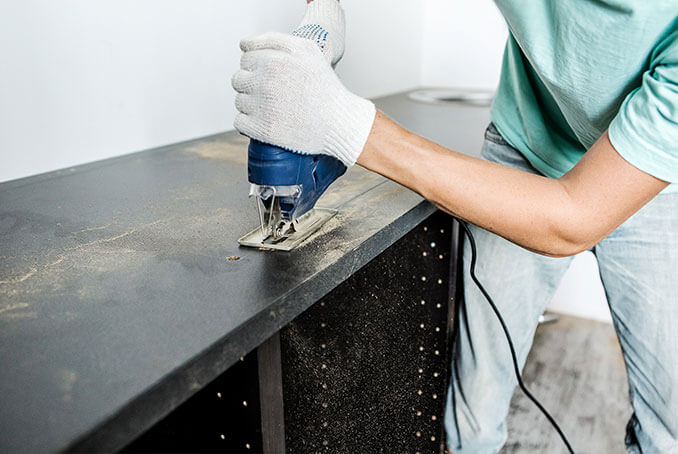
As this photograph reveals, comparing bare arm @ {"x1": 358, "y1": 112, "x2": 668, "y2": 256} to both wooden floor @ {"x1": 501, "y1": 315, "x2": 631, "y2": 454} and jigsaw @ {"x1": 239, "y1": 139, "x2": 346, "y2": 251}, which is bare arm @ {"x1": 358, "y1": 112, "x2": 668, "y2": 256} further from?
wooden floor @ {"x1": 501, "y1": 315, "x2": 631, "y2": 454}

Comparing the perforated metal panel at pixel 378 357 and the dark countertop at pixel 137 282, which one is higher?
the dark countertop at pixel 137 282

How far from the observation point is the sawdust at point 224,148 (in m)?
1.37

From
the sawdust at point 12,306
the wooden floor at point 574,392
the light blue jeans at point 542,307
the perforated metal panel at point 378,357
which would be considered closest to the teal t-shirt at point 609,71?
the light blue jeans at point 542,307

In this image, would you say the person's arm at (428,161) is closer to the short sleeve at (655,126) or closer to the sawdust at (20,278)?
the short sleeve at (655,126)

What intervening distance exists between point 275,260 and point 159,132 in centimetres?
80

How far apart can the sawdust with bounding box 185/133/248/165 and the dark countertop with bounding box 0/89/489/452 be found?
0.09 m

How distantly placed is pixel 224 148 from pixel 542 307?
0.87 m

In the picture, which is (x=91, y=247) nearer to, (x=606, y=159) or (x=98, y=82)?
(x=98, y=82)

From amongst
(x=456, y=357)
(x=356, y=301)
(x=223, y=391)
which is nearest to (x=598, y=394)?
(x=456, y=357)

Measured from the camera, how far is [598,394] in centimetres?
206

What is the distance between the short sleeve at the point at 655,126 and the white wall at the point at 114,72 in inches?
41.2

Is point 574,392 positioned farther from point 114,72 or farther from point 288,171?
point 114,72

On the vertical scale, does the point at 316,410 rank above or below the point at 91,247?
below

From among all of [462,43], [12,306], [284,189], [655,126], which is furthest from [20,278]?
[462,43]
